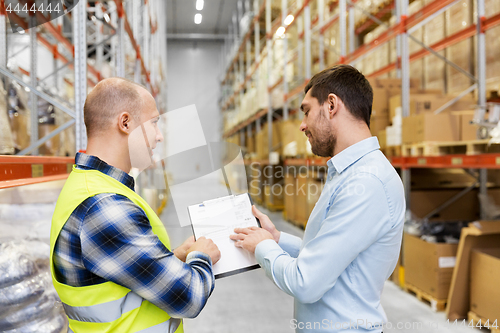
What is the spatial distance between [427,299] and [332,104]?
136 inches

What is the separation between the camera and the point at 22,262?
Answer: 213 cm

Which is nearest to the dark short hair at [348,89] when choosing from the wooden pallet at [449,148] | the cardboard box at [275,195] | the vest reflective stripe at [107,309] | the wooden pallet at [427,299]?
the vest reflective stripe at [107,309]

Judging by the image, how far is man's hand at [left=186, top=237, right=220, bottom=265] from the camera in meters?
1.39

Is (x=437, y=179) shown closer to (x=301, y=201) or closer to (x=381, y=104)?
(x=381, y=104)

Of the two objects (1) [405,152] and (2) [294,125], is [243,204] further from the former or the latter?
(2) [294,125]

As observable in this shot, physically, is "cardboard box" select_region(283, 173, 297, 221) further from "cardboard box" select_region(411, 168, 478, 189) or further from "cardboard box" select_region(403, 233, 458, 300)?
"cardboard box" select_region(403, 233, 458, 300)

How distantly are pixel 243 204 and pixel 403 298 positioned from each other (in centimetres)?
342

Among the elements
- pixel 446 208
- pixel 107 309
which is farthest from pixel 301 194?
pixel 107 309

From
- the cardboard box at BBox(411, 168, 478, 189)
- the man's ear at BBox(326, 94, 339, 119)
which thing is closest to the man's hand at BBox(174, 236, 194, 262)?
the man's ear at BBox(326, 94, 339, 119)

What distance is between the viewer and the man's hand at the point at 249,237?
150 cm

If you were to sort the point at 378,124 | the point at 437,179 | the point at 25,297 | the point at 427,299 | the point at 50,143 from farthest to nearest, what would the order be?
the point at 437,179, the point at 378,124, the point at 50,143, the point at 427,299, the point at 25,297

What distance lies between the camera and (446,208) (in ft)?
15.8

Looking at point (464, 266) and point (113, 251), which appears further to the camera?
point (464, 266)

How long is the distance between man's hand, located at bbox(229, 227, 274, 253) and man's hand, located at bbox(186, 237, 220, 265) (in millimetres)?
117
